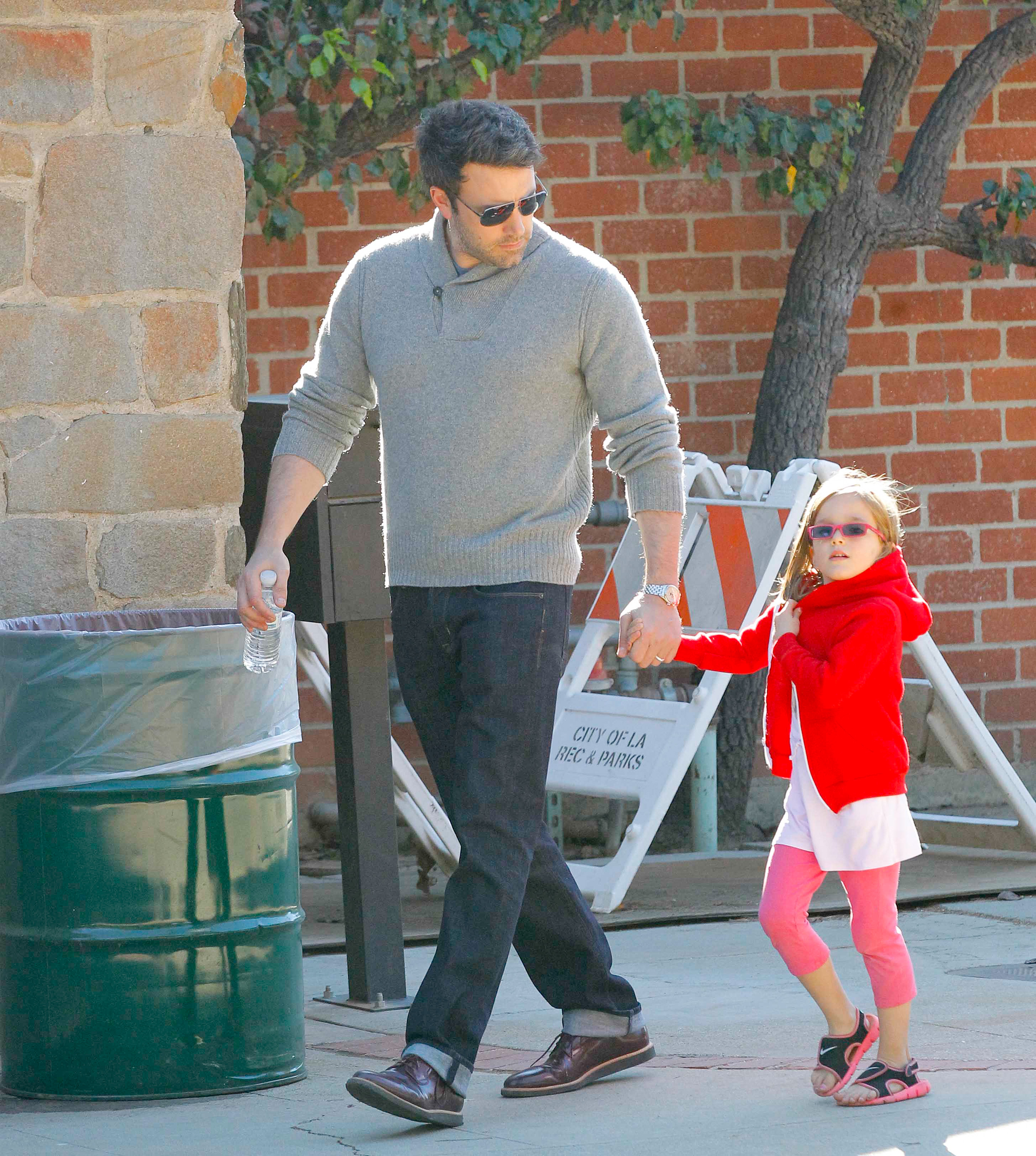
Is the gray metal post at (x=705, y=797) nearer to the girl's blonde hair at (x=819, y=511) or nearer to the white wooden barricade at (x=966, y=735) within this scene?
the white wooden barricade at (x=966, y=735)

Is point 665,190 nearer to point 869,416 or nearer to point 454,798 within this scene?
point 869,416

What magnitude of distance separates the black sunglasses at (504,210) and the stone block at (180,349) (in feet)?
2.69

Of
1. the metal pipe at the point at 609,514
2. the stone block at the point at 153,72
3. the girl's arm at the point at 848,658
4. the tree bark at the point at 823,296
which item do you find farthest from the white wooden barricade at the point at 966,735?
the stone block at the point at 153,72

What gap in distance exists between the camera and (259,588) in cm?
359

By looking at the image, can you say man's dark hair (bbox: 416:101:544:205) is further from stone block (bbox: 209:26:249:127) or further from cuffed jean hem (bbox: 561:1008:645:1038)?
cuffed jean hem (bbox: 561:1008:645:1038)

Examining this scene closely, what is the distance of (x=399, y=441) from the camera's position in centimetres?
362

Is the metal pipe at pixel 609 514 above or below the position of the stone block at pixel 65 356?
below

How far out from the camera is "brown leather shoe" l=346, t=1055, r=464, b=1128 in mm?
3316

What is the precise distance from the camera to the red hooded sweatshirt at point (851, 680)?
3549 mm

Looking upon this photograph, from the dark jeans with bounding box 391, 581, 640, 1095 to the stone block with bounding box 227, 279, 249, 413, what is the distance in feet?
2.46

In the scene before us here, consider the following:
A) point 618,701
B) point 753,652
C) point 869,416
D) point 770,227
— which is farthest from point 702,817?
point 753,652

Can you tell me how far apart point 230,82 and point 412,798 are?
2.33 meters

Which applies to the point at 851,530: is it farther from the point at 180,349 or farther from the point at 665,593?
the point at 180,349

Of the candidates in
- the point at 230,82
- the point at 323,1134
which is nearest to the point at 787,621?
the point at 323,1134
